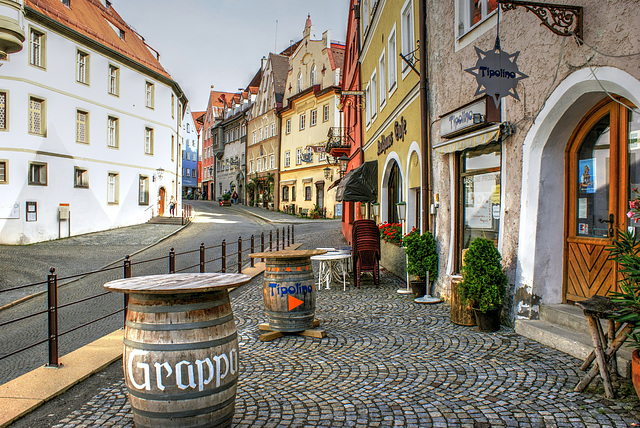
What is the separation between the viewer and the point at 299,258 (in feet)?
18.9

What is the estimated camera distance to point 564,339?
494 cm

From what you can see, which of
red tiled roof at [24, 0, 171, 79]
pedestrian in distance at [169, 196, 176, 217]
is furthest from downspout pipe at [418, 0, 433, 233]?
pedestrian in distance at [169, 196, 176, 217]

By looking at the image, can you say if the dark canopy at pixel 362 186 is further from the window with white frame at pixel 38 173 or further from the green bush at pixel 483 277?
the window with white frame at pixel 38 173

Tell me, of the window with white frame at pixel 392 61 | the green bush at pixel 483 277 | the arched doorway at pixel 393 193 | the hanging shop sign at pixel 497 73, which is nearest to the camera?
the hanging shop sign at pixel 497 73

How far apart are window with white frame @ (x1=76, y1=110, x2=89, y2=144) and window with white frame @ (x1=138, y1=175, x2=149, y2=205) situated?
493 centimetres

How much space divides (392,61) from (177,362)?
11.3 metres

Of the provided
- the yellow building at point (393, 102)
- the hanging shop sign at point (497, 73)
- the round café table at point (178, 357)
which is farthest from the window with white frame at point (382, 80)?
the round café table at point (178, 357)

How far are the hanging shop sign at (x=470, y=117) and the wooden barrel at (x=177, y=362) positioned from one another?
477cm

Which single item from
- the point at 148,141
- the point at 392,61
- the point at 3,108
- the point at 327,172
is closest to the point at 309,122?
the point at 327,172

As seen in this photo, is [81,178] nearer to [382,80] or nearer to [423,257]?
[382,80]

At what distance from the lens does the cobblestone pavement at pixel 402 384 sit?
3590 mm

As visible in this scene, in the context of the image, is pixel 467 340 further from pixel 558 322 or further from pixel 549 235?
pixel 549 235

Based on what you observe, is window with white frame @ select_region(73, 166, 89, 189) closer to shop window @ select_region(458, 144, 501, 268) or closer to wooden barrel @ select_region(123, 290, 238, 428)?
shop window @ select_region(458, 144, 501, 268)

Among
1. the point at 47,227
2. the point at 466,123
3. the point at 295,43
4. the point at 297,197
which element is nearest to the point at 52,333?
the point at 466,123
